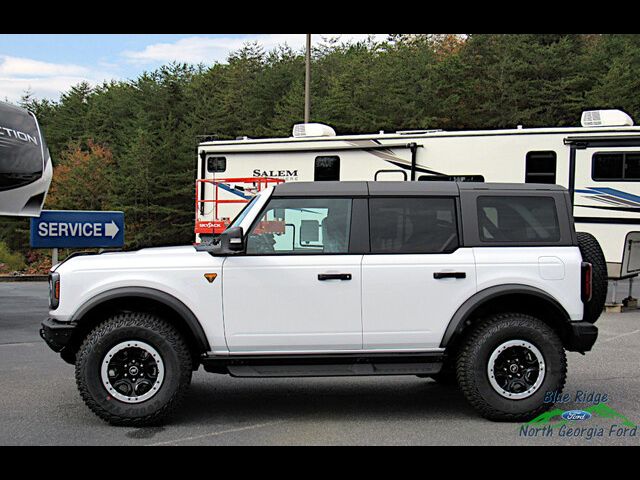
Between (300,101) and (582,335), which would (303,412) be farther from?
(300,101)

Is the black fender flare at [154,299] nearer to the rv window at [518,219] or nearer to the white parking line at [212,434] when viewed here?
the white parking line at [212,434]

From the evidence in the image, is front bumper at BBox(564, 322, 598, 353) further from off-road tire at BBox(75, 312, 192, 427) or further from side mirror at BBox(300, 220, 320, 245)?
off-road tire at BBox(75, 312, 192, 427)

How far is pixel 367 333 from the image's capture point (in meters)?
6.31

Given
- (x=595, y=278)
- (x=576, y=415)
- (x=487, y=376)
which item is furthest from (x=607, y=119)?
(x=487, y=376)

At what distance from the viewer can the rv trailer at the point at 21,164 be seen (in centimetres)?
1309

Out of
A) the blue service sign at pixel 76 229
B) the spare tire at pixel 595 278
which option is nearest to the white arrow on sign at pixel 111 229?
the blue service sign at pixel 76 229

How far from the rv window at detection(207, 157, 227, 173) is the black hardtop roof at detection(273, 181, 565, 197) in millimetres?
11570

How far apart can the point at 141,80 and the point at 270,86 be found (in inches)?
526

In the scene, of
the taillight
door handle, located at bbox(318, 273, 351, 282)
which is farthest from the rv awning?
door handle, located at bbox(318, 273, 351, 282)

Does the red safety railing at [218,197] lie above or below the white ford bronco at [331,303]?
above

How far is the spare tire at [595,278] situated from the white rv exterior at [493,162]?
716 centimetres
